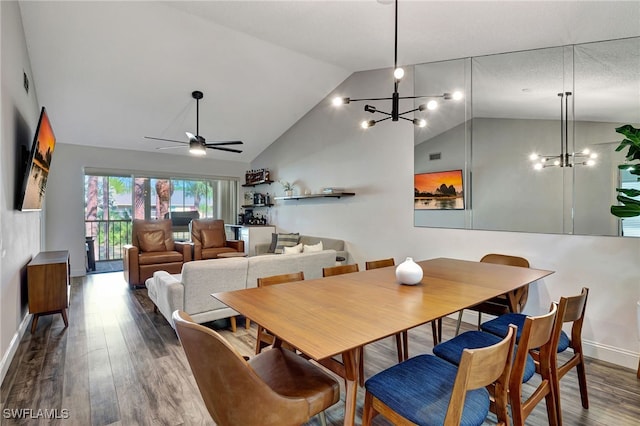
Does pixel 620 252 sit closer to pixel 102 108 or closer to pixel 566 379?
pixel 566 379

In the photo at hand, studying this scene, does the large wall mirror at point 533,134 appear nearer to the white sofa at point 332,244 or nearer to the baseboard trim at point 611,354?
the baseboard trim at point 611,354

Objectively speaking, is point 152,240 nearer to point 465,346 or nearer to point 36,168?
point 36,168

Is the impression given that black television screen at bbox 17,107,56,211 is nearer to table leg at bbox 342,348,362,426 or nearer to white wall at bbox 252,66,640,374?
table leg at bbox 342,348,362,426

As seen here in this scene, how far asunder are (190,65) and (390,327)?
432 centimetres

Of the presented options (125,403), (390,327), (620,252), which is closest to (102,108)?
(125,403)

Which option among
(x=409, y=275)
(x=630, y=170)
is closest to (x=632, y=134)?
(x=630, y=170)

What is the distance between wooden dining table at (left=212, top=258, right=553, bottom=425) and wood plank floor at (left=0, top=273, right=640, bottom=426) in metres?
0.78

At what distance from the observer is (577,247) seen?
2824mm

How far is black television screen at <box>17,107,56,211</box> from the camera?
279cm

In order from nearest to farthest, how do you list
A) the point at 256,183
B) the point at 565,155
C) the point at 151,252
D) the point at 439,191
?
the point at 565,155 → the point at 439,191 → the point at 151,252 → the point at 256,183

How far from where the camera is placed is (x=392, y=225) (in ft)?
14.1

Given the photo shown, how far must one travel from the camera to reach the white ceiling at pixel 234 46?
8.85 ft

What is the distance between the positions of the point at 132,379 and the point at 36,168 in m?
2.28

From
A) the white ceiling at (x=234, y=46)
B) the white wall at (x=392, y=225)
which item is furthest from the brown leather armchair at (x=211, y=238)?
the white ceiling at (x=234, y=46)
